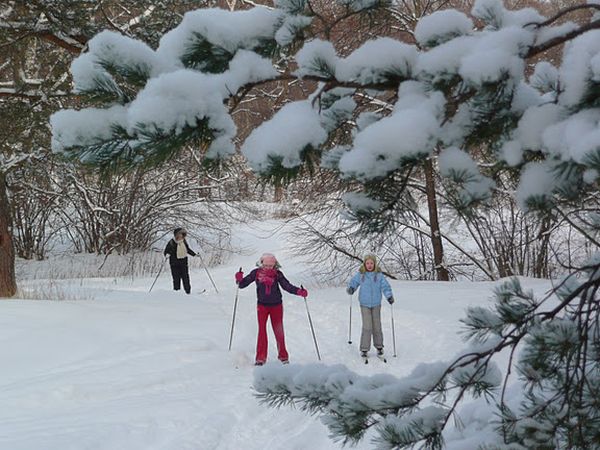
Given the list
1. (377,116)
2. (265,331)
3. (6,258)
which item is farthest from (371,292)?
(6,258)

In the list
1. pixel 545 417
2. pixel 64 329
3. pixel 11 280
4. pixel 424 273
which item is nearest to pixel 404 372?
pixel 64 329

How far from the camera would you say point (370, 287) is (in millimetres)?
8273

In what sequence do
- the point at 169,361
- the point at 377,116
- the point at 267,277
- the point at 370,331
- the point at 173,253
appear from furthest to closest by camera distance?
the point at 173,253 < the point at 370,331 < the point at 267,277 < the point at 169,361 < the point at 377,116

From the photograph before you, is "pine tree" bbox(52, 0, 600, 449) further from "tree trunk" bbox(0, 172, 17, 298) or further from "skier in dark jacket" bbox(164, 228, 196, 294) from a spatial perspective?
"skier in dark jacket" bbox(164, 228, 196, 294)

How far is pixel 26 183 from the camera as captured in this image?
1702 centimetres

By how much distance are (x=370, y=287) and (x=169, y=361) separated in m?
2.68

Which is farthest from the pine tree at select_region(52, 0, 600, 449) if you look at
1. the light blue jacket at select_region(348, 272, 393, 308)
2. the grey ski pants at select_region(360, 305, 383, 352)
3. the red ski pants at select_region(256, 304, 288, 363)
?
the light blue jacket at select_region(348, 272, 393, 308)

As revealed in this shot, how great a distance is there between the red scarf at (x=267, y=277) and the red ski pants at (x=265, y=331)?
229 millimetres

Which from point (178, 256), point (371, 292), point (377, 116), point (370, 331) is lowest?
point (370, 331)

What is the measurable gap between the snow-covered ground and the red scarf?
0.94 metres

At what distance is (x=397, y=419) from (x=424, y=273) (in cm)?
1520

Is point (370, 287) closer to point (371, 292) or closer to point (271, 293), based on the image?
point (371, 292)

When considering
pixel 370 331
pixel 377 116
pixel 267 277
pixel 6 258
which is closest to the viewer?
pixel 377 116

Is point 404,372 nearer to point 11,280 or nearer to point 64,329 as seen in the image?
point 64,329
